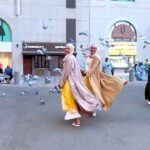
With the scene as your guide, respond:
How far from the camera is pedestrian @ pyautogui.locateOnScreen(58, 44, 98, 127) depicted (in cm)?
782

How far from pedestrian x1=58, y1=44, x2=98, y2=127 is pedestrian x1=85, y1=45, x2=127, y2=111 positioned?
30.7 inches

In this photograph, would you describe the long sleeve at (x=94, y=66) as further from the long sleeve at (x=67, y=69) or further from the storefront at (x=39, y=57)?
the storefront at (x=39, y=57)

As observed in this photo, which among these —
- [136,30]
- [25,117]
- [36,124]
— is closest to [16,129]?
[36,124]

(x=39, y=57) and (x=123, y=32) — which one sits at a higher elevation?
(x=123, y=32)

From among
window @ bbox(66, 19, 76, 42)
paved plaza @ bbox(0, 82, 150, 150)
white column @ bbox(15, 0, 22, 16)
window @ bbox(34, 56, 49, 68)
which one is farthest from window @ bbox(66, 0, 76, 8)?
paved plaza @ bbox(0, 82, 150, 150)

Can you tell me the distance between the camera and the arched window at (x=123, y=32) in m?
36.6

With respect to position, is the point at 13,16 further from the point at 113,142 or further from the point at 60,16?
the point at 113,142

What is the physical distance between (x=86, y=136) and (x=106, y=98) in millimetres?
1712

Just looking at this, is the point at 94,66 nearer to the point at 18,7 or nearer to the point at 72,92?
the point at 72,92

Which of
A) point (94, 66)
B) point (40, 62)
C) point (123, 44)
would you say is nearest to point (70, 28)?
point (40, 62)

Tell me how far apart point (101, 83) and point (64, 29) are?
27.1 m

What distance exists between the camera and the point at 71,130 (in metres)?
7.59

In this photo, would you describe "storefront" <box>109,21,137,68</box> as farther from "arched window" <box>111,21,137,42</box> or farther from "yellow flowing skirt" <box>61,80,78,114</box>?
"yellow flowing skirt" <box>61,80,78,114</box>

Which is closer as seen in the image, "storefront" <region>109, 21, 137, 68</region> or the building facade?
the building facade
